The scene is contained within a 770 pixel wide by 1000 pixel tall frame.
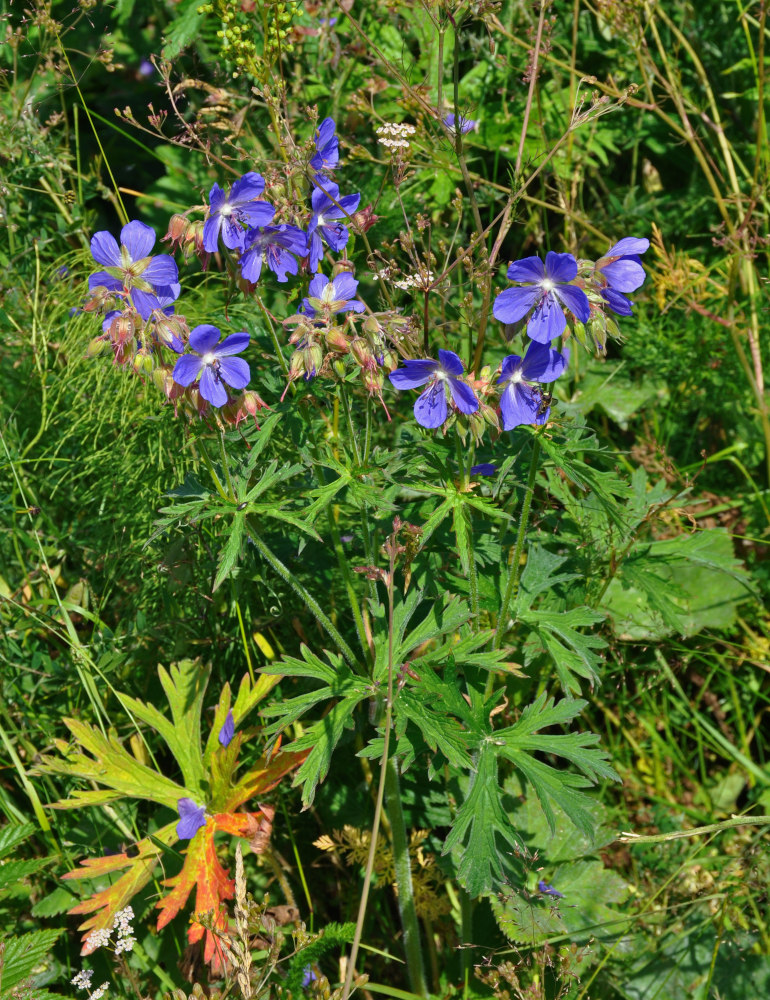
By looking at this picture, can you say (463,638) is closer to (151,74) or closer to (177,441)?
(177,441)

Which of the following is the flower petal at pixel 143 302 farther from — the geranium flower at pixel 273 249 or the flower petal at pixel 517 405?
the flower petal at pixel 517 405

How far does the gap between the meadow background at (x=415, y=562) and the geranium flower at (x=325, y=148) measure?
0.47 ft

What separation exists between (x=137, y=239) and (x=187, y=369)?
282 mm

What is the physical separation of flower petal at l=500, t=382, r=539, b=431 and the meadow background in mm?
80

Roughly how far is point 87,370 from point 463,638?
1516 mm

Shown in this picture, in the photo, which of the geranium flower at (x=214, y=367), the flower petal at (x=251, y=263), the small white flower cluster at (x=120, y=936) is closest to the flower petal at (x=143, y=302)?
the geranium flower at (x=214, y=367)

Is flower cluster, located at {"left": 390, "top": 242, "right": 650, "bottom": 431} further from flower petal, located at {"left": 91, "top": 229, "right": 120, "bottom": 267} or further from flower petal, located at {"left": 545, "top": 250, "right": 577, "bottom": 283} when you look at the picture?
flower petal, located at {"left": 91, "top": 229, "right": 120, "bottom": 267}

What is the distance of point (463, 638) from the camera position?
204 cm

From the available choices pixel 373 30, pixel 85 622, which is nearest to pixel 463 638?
pixel 85 622

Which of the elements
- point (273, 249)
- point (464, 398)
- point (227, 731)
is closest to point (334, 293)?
point (273, 249)

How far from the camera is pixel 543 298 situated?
1.70 metres

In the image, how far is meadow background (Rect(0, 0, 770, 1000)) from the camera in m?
2.09

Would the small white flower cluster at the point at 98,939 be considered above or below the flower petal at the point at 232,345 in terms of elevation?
below

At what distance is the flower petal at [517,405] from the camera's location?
177 centimetres
